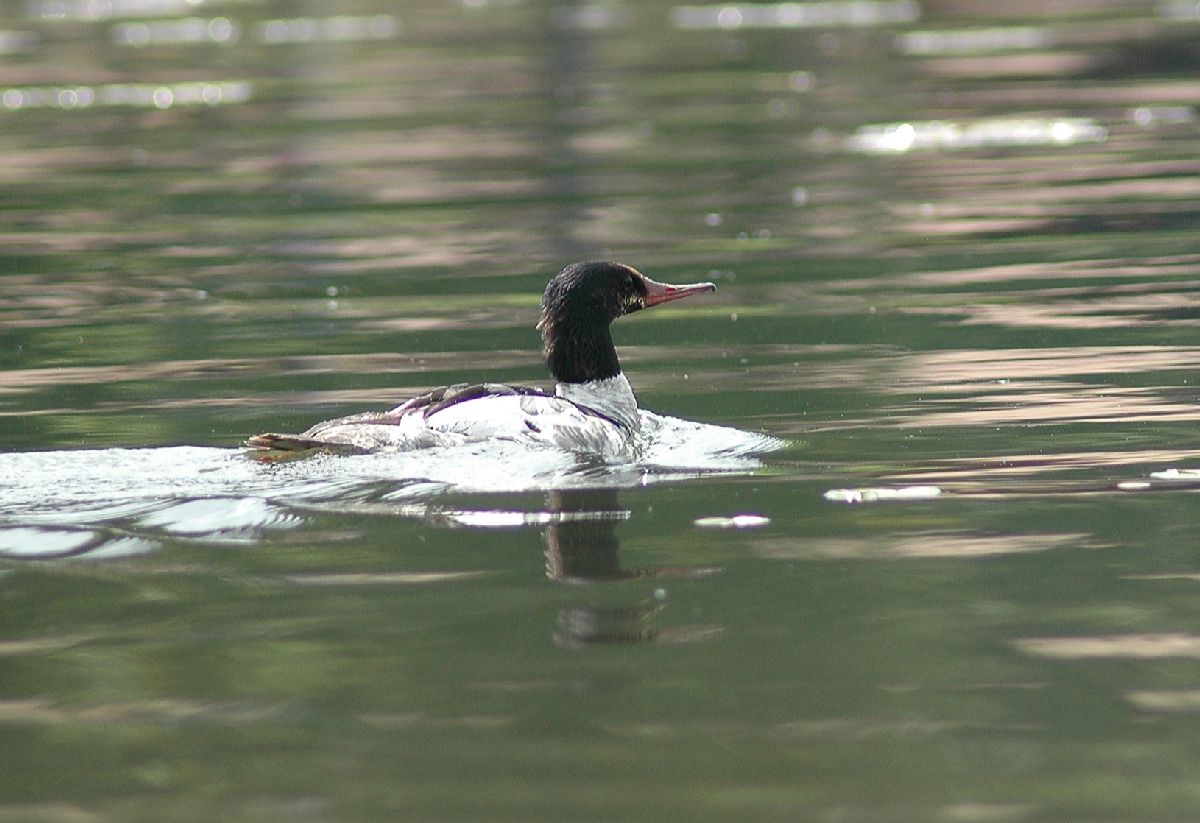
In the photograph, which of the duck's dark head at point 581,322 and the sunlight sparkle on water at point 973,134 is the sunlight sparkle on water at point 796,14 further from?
the duck's dark head at point 581,322

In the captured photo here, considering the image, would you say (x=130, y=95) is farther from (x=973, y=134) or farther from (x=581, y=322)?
(x=581, y=322)

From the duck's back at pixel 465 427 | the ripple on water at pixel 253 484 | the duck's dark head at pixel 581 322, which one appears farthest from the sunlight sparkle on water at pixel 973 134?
the ripple on water at pixel 253 484

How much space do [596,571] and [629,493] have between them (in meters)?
1.51

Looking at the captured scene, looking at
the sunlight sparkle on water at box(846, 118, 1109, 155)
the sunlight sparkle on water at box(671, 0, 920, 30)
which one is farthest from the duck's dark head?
the sunlight sparkle on water at box(671, 0, 920, 30)

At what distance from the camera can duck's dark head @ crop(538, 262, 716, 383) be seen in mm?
11219

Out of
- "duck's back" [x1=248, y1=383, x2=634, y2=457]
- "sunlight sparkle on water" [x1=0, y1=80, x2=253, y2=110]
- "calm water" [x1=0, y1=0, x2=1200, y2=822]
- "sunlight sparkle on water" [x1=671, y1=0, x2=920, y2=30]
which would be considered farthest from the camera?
"sunlight sparkle on water" [x1=671, y1=0, x2=920, y2=30]

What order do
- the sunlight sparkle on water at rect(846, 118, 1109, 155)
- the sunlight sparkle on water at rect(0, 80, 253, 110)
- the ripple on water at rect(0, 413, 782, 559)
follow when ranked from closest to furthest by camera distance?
the ripple on water at rect(0, 413, 782, 559)
the sunlight sparkle on water at rect(846, 118, 1109, 155)
the sunlight sparkle on water at rect(0, 80, 253, 110)

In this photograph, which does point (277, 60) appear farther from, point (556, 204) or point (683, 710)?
point (683, 710)

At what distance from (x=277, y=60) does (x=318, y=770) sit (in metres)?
33.4

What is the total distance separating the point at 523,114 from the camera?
27781 millimetres

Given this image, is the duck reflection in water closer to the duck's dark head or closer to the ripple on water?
the ripple on water

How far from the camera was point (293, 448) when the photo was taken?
942cm

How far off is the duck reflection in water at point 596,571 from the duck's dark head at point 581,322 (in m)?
2.06

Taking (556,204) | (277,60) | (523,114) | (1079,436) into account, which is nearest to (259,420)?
(1079,436)
